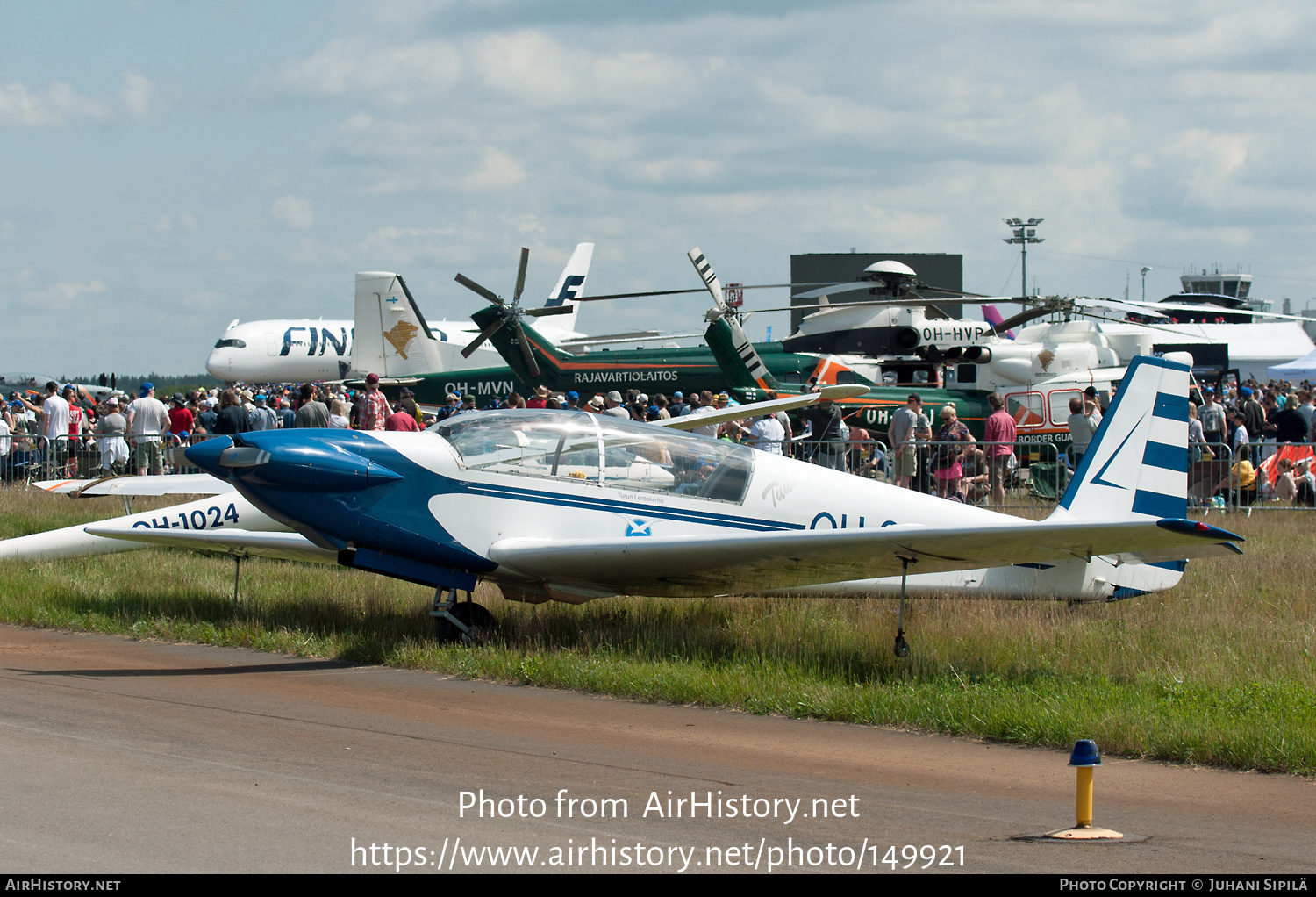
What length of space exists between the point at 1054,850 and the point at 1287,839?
105cm

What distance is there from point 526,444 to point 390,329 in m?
26.2

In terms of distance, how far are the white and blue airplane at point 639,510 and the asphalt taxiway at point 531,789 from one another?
1.09 metres

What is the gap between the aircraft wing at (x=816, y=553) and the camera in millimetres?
7055

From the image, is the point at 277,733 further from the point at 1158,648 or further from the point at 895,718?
the point at 1158,648

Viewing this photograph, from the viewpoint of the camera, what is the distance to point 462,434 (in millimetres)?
8875

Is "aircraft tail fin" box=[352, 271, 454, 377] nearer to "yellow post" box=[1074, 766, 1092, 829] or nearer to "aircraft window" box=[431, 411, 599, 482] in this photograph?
"aircraft window" box=[431, 411, 599, 482]

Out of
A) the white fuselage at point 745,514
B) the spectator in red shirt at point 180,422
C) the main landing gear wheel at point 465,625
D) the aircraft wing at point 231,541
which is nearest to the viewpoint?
the white fuselage at point 745,514

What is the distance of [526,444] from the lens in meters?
8.84

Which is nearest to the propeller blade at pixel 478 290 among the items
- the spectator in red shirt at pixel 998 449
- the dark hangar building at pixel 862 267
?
the spectator in red shirt at pixel 998 449

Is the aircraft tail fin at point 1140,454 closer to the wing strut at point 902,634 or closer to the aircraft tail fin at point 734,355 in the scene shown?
the wing strut at point 902,634

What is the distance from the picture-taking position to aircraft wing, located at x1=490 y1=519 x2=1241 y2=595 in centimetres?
705

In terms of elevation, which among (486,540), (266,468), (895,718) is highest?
(266,468)

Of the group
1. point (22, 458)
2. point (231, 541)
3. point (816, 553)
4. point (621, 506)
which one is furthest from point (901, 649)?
point (22, 458)
